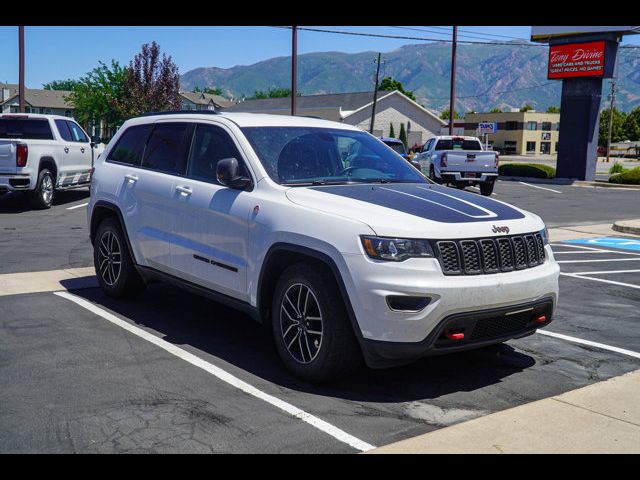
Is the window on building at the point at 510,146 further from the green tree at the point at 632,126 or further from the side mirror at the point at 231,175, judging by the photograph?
the side mirror at the point at 231,175

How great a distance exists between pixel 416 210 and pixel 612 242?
10.2m

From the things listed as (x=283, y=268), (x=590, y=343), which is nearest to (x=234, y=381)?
(x=283, y=268)

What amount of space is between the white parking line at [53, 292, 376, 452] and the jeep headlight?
3.66 ft

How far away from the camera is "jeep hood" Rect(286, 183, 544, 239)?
4992 millimetres

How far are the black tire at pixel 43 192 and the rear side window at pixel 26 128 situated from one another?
0.90 metres

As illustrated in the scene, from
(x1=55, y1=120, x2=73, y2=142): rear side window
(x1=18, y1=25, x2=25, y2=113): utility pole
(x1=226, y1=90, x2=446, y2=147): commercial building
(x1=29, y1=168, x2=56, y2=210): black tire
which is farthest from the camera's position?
(x1=226, y1=90, x2=446, y2=147): commercial building

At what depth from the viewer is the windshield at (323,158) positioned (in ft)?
19.9

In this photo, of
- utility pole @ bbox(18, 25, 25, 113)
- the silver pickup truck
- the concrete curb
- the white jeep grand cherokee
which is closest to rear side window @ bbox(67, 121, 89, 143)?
utility pole @ bbox(18, 25, 25, 113)

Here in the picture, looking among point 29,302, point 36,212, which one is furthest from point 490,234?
point 36,212

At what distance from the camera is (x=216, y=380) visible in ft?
17.7

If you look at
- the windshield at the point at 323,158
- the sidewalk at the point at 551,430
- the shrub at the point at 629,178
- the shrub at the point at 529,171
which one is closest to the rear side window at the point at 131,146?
the windshield at the point at 323,158

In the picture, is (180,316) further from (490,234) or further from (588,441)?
(588,441)

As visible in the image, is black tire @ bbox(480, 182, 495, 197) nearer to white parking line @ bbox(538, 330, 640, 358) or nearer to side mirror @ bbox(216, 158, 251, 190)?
white parking line @ bbox(538, 330, 640, 358)

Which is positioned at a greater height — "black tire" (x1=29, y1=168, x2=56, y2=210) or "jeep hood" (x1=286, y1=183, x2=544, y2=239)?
"jeep hood" (x1=286, y1=183, x2=544, y2=239)
